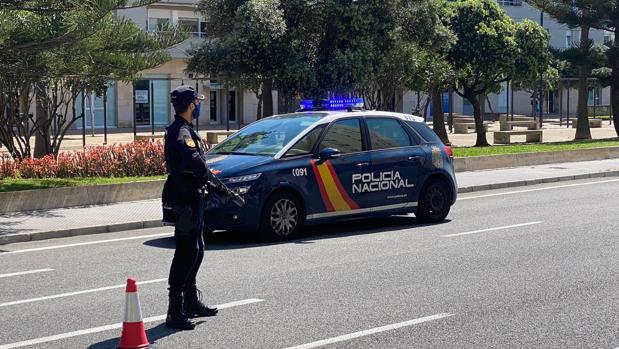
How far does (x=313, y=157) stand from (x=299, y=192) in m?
0.55

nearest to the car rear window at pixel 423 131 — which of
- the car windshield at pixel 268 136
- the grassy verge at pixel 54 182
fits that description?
the car windshield at pixel 268 136

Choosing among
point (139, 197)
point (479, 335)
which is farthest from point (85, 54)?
point (479, 335)

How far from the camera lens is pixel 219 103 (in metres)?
54.9

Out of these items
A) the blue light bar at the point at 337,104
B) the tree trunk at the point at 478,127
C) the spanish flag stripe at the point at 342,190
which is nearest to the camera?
the spanish flag stripe at the point at 342,190

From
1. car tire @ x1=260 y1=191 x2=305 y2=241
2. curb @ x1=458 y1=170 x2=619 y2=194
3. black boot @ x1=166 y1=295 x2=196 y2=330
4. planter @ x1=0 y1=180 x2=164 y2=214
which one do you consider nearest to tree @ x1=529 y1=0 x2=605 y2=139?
curb @ x1=458 y1=170 x2=619 y2=194

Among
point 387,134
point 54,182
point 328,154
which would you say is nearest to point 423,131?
point 387,134

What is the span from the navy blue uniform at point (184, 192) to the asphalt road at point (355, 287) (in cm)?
52

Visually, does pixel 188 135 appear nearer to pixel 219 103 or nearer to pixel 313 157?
pixel 313 157

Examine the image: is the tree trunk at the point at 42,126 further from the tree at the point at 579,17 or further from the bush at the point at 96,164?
the tree at the point at 579,17

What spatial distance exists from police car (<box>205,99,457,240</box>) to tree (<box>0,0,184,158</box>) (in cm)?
367

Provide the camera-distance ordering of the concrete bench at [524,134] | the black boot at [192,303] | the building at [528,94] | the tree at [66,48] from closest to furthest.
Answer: the black boot at [192,303] → the tree at [66,48] → the concrete bench at [524,134] → the building at [528,94]

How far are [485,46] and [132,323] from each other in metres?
26.7

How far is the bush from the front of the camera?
18.3m

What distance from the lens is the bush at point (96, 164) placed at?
18.3m
